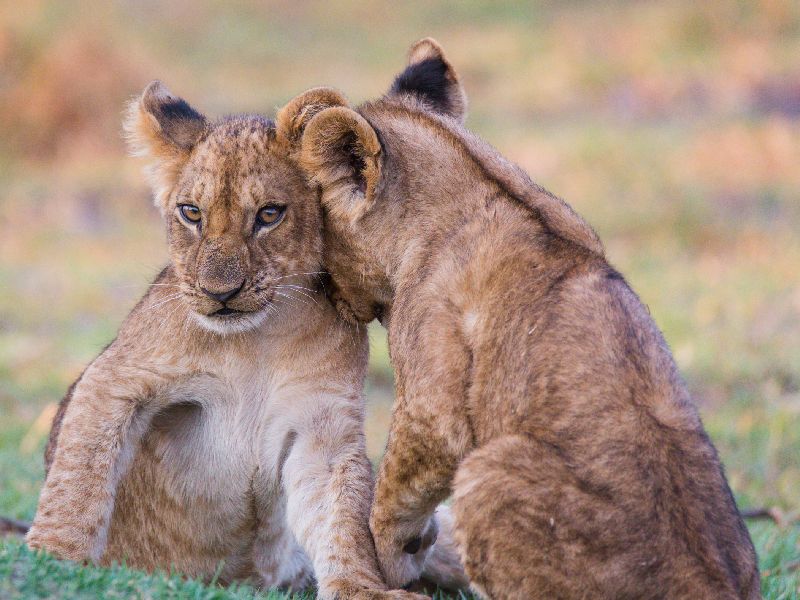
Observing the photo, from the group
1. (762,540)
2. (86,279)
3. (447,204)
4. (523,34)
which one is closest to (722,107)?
(523,34)

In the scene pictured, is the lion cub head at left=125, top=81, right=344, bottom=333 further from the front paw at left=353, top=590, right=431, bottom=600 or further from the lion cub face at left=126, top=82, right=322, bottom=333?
the front paw at left=353, top=590, right=431, bottom=600

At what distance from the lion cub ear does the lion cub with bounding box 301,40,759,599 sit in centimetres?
26

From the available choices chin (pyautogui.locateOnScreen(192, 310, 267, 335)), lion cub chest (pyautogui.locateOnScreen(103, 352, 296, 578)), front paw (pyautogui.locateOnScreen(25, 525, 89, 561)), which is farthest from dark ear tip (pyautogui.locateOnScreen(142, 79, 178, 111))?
front paw (pyautogui.locateOnScreen(25, 525, 89, 561))

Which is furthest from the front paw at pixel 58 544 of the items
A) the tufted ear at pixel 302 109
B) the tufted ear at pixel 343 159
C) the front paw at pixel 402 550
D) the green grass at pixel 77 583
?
the tufted ear at pixel 302 109

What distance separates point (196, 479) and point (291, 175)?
1.11 metres

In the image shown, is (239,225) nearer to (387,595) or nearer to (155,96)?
(155,96)

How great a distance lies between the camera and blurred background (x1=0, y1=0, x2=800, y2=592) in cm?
874

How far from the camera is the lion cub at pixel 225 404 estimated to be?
13.6ft

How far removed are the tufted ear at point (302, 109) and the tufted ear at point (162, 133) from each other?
374mm

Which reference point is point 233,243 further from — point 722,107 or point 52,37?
point 52,37

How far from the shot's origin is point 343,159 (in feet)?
14.2

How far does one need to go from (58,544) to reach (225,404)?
718mm

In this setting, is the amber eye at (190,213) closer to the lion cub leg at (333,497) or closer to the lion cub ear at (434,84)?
the lion cub leg at (333,497)

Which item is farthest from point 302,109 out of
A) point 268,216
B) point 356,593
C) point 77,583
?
point 77,583
